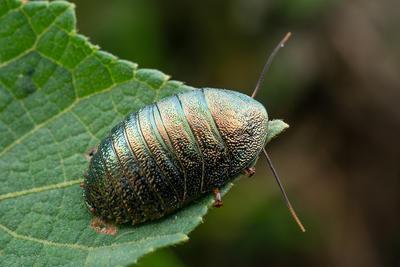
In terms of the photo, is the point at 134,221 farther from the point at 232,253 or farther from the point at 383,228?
the point at 383,228

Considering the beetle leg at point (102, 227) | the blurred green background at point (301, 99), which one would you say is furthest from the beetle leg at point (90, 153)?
the blurred green background at point (301, 99)

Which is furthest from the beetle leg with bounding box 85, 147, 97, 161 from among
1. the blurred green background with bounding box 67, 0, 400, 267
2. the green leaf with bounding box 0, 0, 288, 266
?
the blurred green background with bounding box 67, 0, 400, 267

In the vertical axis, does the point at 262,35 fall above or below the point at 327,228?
above

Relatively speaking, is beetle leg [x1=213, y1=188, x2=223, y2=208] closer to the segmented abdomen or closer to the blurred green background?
the segmented abdomen

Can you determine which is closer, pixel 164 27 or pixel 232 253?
pixel 232 253

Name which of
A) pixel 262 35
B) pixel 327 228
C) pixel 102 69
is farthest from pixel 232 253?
pixel 102 69

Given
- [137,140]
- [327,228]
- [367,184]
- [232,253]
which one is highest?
[137,140]
